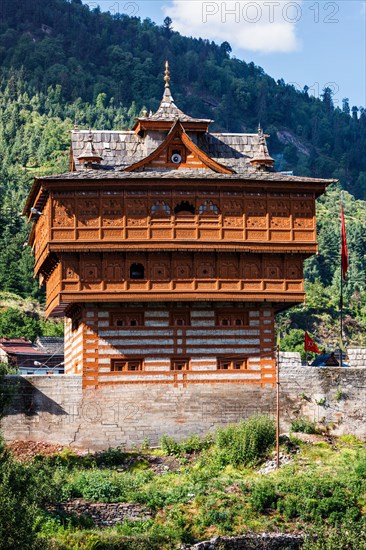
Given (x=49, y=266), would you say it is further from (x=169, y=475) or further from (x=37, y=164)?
(x=37, y=164)

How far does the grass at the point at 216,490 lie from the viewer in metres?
45.9

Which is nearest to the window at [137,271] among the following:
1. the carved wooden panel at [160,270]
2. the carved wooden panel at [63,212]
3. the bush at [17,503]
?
the carved wooden panel at [160,270]

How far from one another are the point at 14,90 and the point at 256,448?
14069 centimetres

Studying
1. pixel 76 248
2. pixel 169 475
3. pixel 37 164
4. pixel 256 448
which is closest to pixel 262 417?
pixel 256 448

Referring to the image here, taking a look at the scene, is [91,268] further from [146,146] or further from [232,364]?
[232,364]

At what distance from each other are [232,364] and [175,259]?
4.66 metres

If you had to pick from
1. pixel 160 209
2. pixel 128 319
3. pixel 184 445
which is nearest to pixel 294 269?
pixel 160 209

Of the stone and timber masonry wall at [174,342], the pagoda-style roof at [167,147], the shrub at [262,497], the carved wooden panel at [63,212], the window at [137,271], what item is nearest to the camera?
the shrub at [262,497]

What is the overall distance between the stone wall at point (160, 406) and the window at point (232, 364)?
0.68 meters

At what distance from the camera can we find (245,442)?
52438 mm

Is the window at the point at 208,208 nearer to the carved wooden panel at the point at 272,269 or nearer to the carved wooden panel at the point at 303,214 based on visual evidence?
the carved wooden panel at the point at 272,269

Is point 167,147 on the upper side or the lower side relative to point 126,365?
upper

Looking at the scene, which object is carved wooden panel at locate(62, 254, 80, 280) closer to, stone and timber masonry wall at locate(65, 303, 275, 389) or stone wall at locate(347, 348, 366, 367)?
stone and timber masonry wall at locate(65, 303, 275, 389)

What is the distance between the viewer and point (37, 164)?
153125 mm
